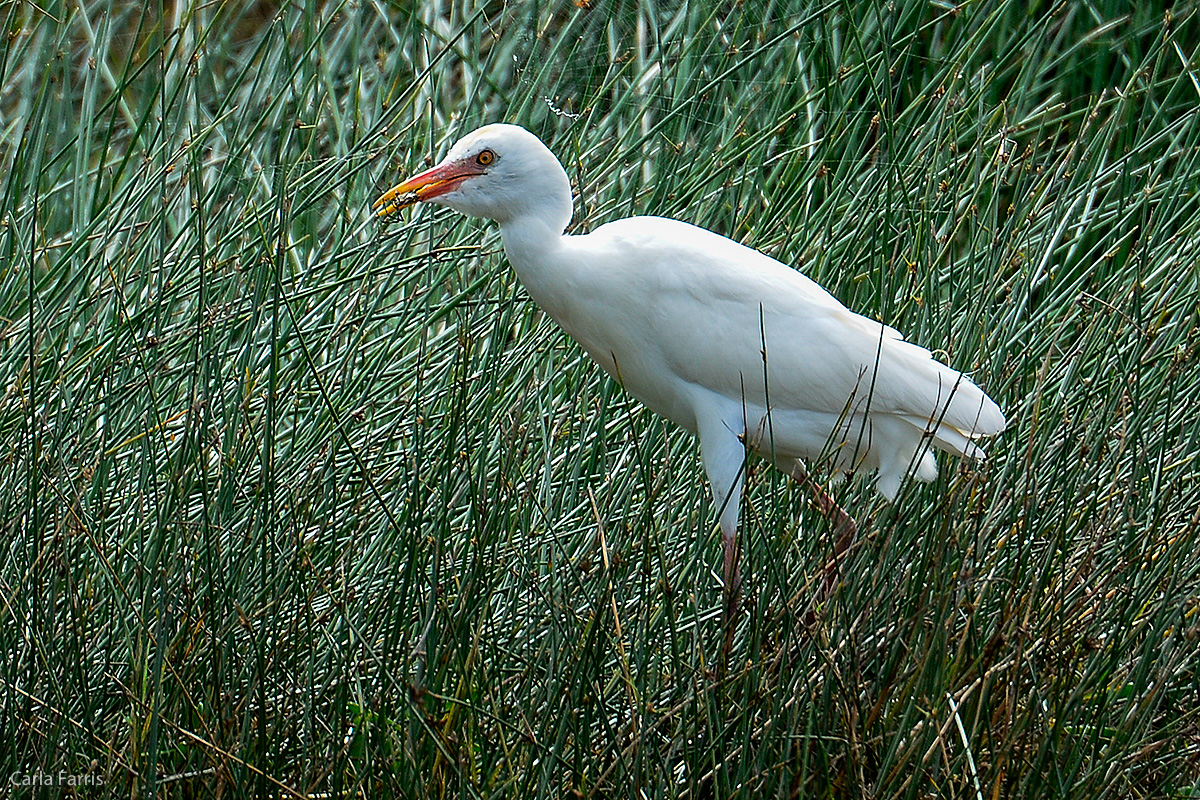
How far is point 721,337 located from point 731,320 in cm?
3

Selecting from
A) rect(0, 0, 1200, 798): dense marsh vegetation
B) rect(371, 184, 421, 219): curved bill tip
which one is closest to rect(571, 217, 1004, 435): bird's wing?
rect(0, 0, 1200, 798): dense marsh vegetation

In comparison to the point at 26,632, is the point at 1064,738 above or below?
below

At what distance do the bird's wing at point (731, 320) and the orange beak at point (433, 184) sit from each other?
9.4 inches

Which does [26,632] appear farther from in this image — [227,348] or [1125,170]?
Answer: [1125,170]

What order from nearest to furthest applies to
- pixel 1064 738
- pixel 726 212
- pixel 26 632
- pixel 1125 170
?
pixel 1064 738
pixel 26 632
pixel 1125 170
pixel 726 212

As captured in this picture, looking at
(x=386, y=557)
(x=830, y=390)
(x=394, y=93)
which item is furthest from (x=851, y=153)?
(x=386, y=557)

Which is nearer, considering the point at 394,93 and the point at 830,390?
the point at 830,390

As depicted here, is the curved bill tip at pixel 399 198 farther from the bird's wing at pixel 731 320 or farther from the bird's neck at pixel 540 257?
the bird's wing at pixel 731 320

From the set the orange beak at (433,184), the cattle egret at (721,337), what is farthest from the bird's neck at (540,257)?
the orange beak at (433,184)

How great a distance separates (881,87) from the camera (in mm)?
2371

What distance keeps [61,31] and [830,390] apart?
135 cm

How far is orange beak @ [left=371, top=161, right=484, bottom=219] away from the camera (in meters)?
1.89

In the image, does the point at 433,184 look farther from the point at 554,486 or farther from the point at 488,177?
the point at 554,486

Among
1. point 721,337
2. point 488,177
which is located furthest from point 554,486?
point 488,177
